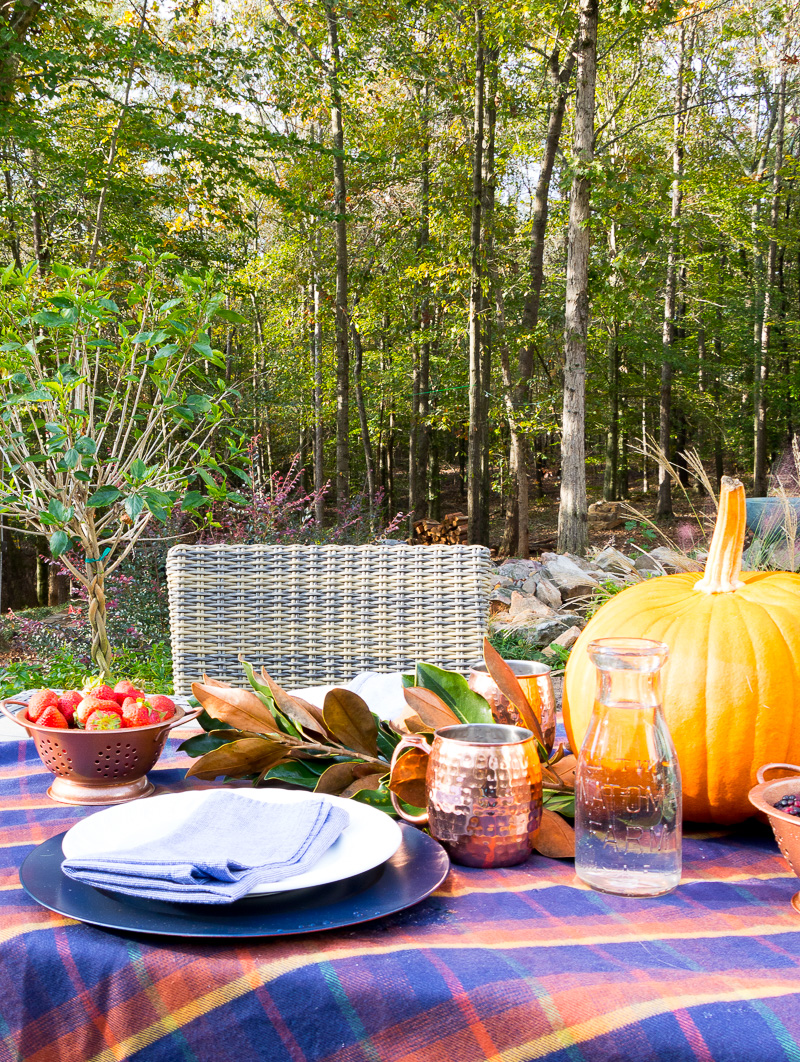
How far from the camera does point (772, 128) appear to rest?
14.9m

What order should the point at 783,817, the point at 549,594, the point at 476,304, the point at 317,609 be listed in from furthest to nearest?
the point at 476,304 → the point at 549,594 → the point at 317,609 → the point at 783,817

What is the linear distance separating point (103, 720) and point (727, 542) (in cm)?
73

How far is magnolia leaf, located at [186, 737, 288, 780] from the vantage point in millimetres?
835

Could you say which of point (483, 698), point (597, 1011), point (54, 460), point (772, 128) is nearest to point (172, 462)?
point (54, 460)

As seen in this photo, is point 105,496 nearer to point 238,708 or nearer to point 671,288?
point 238,708

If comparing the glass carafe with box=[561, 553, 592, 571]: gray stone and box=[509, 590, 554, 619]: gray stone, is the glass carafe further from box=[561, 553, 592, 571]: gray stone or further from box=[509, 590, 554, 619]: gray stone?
box=[561, 553, 592, 571]: gray stone

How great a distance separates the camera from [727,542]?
88 centimetres

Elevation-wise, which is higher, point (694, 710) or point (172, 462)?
point (172, 462)

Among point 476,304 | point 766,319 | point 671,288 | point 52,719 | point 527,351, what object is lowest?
point 52,719

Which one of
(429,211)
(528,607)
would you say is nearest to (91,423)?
(528,607)

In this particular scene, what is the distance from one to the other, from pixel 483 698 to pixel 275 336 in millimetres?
15566

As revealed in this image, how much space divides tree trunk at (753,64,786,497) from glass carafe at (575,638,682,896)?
13.9 metres

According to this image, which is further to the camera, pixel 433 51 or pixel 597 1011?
pixel 433 51

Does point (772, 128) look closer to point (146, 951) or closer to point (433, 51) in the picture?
point (433, 51)
